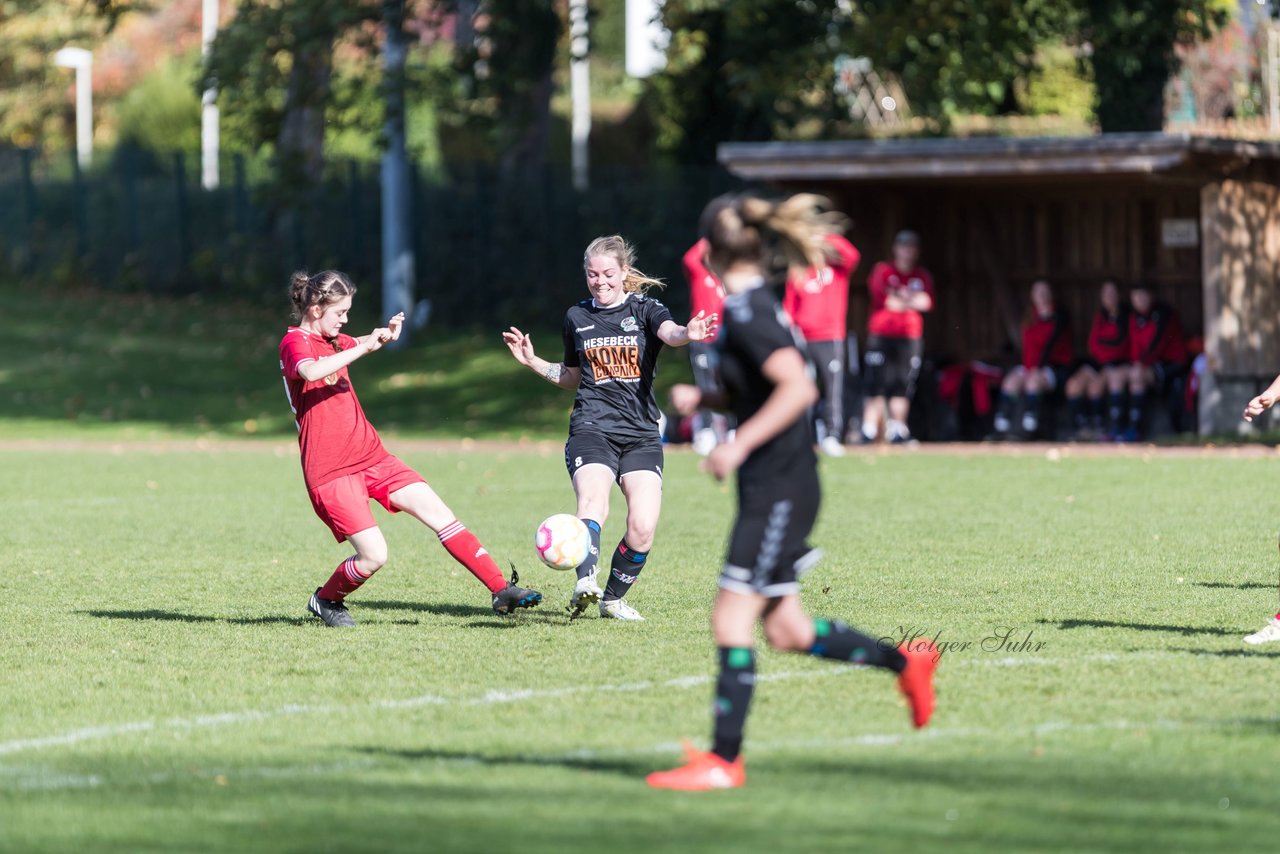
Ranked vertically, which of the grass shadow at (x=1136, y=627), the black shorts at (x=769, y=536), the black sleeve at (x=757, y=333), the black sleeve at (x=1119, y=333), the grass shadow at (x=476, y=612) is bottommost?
the grass shadow at (x=476, y=612)

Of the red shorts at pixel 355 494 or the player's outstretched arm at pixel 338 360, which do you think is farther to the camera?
the red shorts at pixel 355 494

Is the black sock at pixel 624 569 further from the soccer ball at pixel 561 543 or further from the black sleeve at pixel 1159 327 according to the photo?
the black sleeve at pixel 1159 327

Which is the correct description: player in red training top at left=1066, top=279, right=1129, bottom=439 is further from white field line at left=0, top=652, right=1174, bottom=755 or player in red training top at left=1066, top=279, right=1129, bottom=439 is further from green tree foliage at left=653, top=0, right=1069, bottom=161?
white field line at left=0, top=652, right=1174, bottom=755

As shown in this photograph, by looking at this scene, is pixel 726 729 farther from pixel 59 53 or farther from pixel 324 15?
pixel 59 53

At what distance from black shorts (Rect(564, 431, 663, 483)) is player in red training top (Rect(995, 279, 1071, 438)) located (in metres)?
12.3

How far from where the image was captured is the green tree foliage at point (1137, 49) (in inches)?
924

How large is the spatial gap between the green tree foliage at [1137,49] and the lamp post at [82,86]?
101ft

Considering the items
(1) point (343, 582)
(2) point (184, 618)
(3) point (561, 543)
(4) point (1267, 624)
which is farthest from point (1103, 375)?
(2) point (184, 618)

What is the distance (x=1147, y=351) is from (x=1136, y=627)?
12580 millimetres

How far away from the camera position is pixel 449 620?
953 cm

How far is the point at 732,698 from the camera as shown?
5.77 meters

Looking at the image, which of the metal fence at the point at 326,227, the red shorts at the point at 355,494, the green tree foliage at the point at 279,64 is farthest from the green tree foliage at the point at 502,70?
the red shorts at the point at 355,494

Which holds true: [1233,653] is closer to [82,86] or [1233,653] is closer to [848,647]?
[848,647]

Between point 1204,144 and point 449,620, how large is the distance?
40.4 ft
